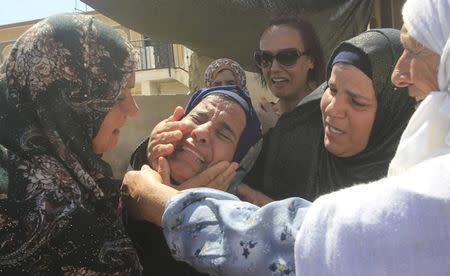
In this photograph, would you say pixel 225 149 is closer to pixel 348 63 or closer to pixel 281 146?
pixel 281 146

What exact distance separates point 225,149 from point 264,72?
3.35 feet

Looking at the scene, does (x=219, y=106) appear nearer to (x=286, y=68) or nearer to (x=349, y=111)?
(x=349, y=111)

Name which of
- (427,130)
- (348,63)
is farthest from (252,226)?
(348,63)

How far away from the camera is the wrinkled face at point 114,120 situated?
5.55ft

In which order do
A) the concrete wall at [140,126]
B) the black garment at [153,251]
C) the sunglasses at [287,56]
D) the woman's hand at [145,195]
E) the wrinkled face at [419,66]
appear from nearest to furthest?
the wrinkled face at [419,66] < the woman's hand at [145,195] < the black garment at [153,251] < the sunglasses at [287,56] < the concrete wall at [140,126]

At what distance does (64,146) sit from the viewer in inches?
60.6

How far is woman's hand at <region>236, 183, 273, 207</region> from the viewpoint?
1976 millimetres

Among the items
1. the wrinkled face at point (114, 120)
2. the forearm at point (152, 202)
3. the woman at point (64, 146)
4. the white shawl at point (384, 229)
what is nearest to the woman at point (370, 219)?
the white shawl at point (384, 229)

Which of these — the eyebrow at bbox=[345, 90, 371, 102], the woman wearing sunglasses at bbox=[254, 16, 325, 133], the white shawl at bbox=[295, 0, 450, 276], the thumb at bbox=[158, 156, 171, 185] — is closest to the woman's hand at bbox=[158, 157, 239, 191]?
the thumb at bbox=[158, 156, 171, 185]

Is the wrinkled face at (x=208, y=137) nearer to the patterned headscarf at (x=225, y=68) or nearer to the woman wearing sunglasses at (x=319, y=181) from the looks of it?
the woman wearing sunglasses at (x=319, y=181)

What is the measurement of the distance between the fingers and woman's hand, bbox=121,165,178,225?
8 centimetres

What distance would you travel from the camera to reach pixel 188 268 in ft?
Result: 5.37

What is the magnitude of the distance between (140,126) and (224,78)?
1.05 metres

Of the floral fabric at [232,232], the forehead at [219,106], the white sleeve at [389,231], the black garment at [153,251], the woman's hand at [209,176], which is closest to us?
the white sleeve at [389,231]
